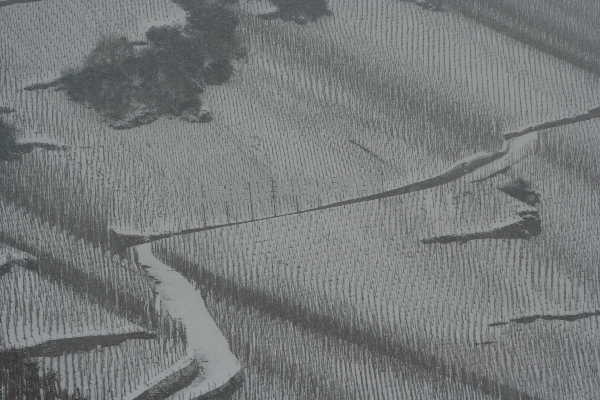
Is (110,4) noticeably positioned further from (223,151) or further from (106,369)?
(106,369)

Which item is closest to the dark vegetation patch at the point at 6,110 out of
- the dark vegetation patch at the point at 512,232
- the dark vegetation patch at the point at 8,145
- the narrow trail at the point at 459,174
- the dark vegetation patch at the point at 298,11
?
the dark vegetation patch at the point at 8,145

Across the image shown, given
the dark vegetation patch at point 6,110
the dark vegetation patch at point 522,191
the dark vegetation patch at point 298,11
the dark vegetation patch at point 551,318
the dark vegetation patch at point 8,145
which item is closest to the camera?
the dark vegetation patch at point 551,318

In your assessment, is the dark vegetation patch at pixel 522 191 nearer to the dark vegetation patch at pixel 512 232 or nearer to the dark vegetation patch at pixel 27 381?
the dark vegetation patch at pixel 512 232

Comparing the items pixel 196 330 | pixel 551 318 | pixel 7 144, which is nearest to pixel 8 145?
Result: pixel 7 144

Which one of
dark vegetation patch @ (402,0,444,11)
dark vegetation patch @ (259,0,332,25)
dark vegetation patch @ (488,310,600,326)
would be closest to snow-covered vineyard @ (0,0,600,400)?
dark vegetation patch @ (488,310,600,326)

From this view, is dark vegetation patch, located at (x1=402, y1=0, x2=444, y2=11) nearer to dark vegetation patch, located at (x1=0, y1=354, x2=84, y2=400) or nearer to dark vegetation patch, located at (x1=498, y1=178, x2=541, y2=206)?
dark vegetation patch, located at (x1=498, y1=178, x2=541, y2=206)

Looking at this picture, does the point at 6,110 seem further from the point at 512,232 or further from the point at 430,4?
the point at 430,4
